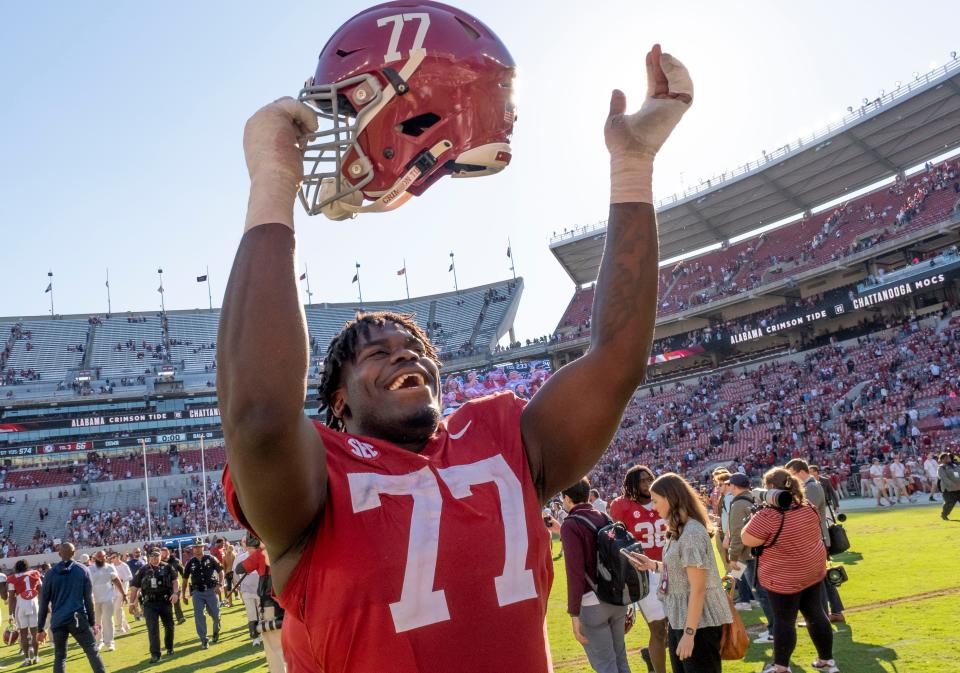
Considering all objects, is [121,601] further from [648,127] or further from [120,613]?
[648,127]

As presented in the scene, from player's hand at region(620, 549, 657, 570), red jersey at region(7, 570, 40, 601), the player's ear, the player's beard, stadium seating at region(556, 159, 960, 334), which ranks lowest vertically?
red jersey at region(7, 570, 40, 601)

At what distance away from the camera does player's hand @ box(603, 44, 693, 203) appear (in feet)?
6.61

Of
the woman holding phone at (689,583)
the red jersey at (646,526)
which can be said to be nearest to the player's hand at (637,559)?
the woman holding phone at (689,583)

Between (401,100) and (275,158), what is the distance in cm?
39

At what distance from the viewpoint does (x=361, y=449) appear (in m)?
1.88

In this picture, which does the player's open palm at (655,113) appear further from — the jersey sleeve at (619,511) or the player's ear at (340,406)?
the jersey sleeve at (619,511)

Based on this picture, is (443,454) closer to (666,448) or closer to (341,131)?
(341,131)

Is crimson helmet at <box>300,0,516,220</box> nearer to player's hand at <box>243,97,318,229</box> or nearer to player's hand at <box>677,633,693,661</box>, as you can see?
player's hand at <box>243,97,318,229</box>

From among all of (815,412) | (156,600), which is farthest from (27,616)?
(815,412)

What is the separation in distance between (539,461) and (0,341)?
60854mm

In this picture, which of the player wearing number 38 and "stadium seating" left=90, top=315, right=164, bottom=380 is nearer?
the player wearing number 38

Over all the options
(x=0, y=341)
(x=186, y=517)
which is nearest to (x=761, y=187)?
(x=186, y=517)

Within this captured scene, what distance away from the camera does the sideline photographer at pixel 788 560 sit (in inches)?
235

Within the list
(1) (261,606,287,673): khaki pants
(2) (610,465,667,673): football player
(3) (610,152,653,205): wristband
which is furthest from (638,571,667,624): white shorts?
(3) (610,152,653,205): wristband
